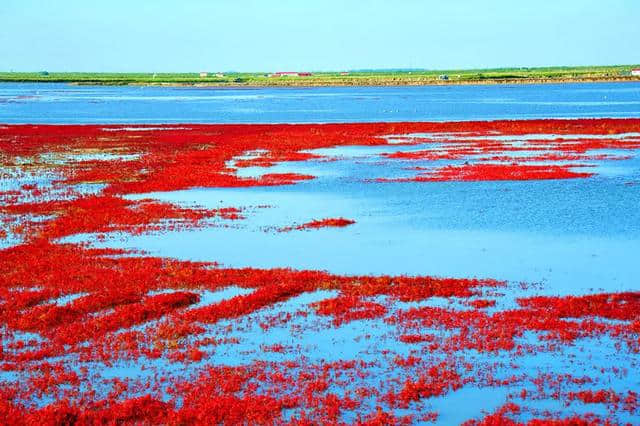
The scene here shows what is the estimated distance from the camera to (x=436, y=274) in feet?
81.3

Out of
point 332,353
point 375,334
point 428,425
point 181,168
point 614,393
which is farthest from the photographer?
point 181,168

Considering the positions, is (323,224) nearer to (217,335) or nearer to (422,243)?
(422,243)

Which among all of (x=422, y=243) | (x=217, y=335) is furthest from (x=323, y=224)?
(x=217, y=335)

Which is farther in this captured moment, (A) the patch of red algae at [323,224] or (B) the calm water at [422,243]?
(A) the patch of red algae at [323,224]

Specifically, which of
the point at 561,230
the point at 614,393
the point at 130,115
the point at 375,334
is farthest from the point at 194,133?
the point at 614,393

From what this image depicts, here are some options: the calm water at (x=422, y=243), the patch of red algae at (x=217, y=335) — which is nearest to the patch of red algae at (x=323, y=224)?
the patch of red algae at (x=217, y=335)

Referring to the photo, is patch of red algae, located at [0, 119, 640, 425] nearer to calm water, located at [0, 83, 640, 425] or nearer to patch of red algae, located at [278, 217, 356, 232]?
patch of red algae, located at [278, 217, 356, 232]

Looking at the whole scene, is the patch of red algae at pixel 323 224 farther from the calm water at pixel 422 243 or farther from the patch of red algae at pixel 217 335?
the calm water at pixel 422 243

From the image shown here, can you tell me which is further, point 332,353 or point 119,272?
point 119,272

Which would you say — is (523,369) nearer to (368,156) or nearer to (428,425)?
(428,425)

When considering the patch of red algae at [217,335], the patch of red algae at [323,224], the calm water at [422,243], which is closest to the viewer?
the patch of red algae at [217,335]

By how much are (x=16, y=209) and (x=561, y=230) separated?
23099 millimetres

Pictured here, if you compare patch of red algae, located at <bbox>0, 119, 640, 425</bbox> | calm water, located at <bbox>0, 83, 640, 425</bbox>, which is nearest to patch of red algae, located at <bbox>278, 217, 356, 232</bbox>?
patch of red algae, located at <bbox>0, 119, 640, 425</bbox>

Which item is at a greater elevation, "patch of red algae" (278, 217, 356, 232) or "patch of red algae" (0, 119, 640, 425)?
"patch of red algae" (278, 217, 356, 232)
